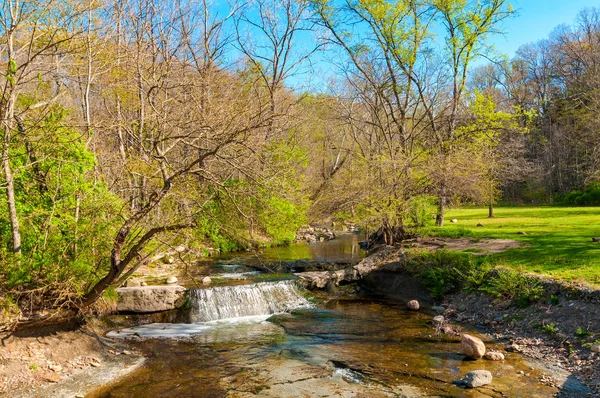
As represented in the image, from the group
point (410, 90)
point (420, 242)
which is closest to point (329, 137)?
point (410, 90)

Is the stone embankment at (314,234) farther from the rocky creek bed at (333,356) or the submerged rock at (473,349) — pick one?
the submerged rock at (473,349)

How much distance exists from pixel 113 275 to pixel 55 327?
167cm

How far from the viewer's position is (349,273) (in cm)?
1578

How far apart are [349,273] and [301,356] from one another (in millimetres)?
7120

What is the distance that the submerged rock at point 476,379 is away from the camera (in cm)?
722

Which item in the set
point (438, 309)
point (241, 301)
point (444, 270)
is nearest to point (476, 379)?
point (438, 309)

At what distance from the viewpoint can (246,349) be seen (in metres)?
9.48

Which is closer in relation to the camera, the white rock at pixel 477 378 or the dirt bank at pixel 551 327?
the white rock at pixel 477 378

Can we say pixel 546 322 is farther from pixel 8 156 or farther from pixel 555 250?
pixel 8 156

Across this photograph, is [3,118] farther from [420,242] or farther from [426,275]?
[420,242]

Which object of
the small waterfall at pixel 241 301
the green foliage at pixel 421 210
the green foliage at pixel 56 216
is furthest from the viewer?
the green foliage at pixel 421 210

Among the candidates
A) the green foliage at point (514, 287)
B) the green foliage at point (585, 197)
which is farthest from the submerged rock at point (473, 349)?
the green foliage at point (585, 197)

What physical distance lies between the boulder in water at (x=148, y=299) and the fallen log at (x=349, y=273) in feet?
14.3

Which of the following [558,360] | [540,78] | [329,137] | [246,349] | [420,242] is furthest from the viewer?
[540,78]
